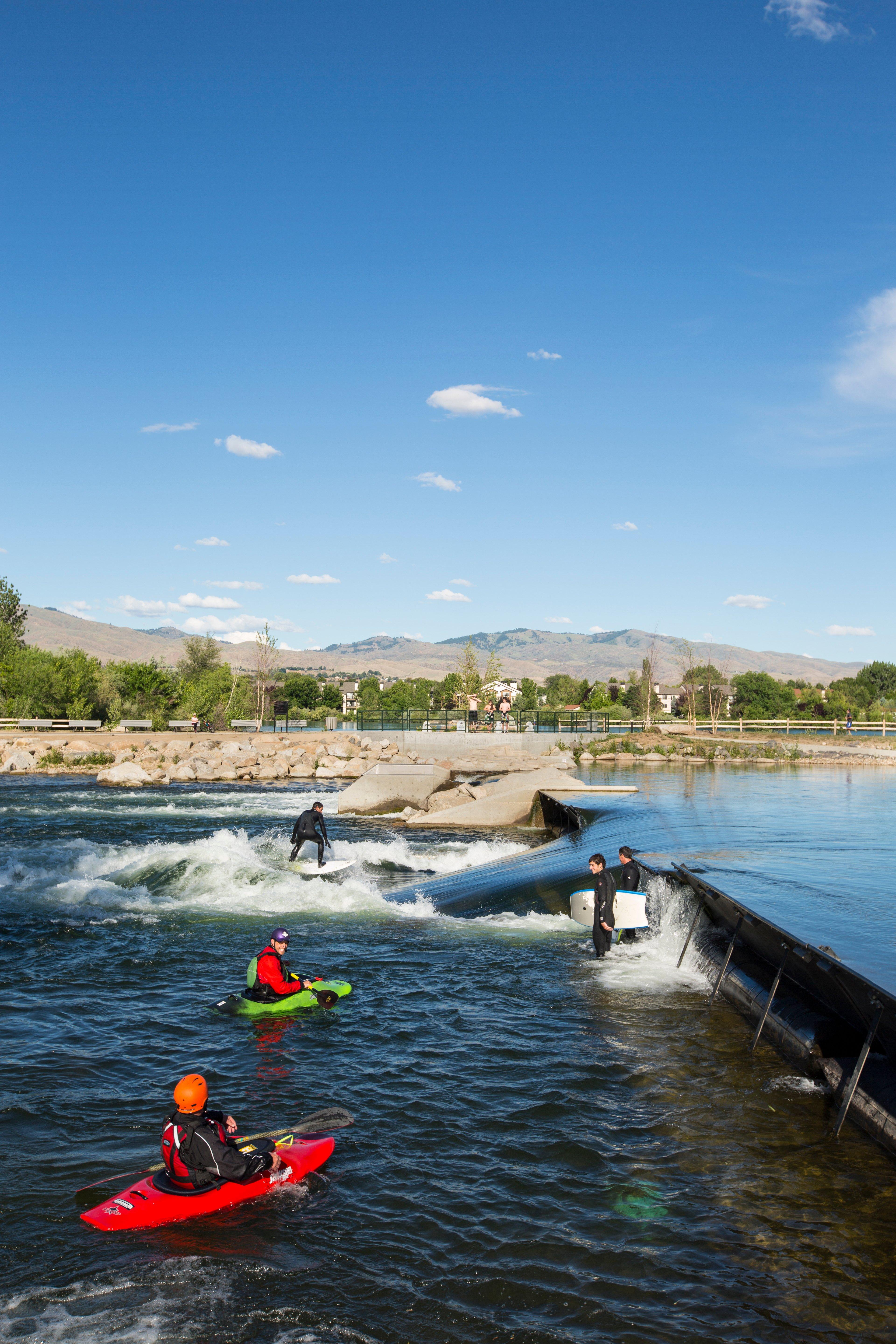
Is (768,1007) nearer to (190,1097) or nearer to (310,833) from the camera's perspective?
(190,1097)

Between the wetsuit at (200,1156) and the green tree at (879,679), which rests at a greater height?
the green tree at (879,679)

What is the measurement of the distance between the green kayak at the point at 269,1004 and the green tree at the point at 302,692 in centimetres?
11168

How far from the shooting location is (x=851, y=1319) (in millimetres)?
5715

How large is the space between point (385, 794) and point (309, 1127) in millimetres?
24467

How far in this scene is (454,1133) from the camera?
838 centimetres

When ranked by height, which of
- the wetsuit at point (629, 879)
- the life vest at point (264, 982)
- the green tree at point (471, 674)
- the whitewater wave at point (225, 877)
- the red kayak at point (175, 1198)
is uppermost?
the green tree at point (471, 674)

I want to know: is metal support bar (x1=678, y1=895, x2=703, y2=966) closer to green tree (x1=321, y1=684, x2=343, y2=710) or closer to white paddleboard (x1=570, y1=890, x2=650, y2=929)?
white paddleboard (x1=570, y1=890, x2=650, y2=929)

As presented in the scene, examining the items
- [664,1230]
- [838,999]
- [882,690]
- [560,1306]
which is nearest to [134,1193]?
[560,1306]

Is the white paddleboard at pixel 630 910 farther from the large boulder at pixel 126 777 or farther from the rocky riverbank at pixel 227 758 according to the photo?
the large boulder at pixel 126 777

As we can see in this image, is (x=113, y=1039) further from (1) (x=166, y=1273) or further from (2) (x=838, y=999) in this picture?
(2) (x=838, y=999)

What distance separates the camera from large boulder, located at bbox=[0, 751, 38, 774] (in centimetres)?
4394

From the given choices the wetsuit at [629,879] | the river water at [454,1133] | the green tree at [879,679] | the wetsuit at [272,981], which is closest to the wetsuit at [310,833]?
the river water at [454,1133]

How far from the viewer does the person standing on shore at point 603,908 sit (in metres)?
13.0

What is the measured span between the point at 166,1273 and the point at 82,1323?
2.26ft
